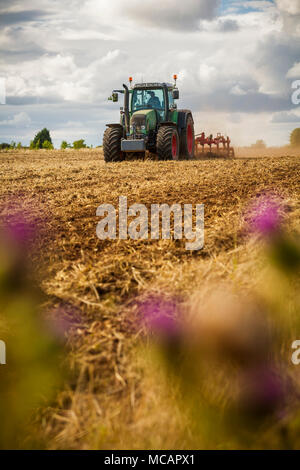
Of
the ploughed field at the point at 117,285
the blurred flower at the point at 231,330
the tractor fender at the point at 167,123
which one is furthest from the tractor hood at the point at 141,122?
the blurred flower at the point at 231,330

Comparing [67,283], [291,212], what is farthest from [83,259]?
[291,212]

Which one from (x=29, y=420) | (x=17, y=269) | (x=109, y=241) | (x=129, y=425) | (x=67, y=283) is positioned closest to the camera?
(x=129, y=425)

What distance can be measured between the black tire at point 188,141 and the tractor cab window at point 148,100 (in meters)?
1.04

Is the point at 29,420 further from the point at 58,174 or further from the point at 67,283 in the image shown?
the point at 58,174

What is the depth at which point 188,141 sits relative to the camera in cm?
1400

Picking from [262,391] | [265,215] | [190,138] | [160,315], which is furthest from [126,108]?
[262,391]

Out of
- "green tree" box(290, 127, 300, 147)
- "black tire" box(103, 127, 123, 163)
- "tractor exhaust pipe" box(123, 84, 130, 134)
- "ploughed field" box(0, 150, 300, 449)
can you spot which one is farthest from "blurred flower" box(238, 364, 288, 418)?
"green tree" box(290, 127, 300, 147)

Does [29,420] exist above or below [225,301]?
below

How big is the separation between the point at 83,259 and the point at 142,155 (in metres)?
9.30

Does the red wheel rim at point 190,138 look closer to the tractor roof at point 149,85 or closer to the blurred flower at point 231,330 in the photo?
the tractor roof at point 149,85

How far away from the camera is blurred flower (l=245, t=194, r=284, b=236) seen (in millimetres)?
3196

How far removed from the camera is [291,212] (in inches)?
150

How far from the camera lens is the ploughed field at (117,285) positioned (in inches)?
76.0

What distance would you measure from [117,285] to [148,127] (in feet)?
31.4
